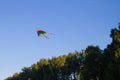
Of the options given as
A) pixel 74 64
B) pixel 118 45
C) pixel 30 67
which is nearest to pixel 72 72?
pixel 74 64

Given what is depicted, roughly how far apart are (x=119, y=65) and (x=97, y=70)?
261 inches

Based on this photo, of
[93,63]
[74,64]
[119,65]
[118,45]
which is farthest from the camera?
[74,64]

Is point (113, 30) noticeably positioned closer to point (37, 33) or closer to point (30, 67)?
point (37, 33)

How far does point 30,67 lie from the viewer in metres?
74.7

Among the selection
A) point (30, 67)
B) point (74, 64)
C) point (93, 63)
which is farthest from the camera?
point (30, 67)

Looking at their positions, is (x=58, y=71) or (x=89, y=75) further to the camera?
(x=58, y=71)

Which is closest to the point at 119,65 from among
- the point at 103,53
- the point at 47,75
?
the point at 103,53

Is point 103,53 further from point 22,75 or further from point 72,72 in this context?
point 22,75

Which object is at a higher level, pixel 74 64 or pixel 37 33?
pixel 74 64

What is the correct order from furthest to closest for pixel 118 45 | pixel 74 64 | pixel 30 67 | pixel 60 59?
pixel 30 67
pixel 60 59
pixel 74 64
pixel 118 45

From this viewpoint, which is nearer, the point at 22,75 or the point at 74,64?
the point at 74,64

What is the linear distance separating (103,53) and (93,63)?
2062 millimetres

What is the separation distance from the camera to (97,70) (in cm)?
4375

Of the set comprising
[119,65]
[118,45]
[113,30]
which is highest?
[113,30]
